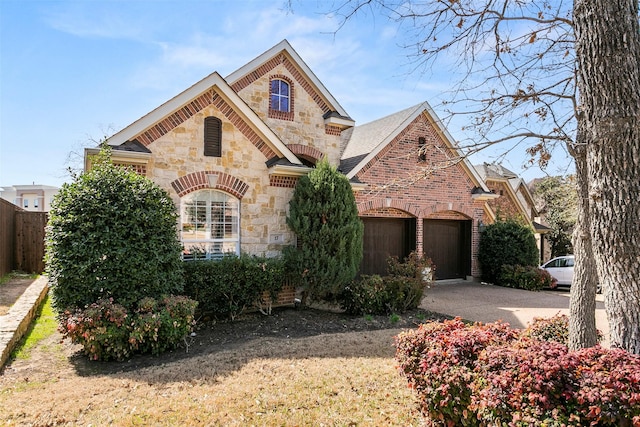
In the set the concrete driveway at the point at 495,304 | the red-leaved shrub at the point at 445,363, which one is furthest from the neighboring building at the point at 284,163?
the red-leaved shrub at the point at 445,363

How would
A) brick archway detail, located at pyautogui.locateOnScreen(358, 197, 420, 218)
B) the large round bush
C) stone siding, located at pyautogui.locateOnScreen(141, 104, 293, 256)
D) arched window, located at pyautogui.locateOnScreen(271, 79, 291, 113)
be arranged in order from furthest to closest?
arched window, located at pyautogui.locateOnScreen(271, 79, 291, 113) < brick archway detail, located at pyautogui.locateOnScreen(358, 197, 420, 218) < stone siding, located at pyautogui.locateOnScreen(141, 104, 293, 256) < the large round bush

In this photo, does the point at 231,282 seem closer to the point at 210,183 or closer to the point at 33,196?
the point at 210,183

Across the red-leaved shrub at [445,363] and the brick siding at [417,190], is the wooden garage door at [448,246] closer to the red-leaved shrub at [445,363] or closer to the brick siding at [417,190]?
the brick siding at [417,190]

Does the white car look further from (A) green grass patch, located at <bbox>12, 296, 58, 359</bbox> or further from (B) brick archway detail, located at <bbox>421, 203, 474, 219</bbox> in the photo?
(A) green grass patch, located at <bbox>12, 296, 58, 359</bbox>

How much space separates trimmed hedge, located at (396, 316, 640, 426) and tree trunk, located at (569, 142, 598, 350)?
930 mm

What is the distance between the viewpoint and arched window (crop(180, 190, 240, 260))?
913 cm

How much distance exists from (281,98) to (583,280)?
34.6 feet

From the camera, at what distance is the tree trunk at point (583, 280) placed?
4.43 m

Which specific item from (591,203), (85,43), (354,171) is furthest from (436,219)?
(85,43)

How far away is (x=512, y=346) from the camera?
3729 millimetres

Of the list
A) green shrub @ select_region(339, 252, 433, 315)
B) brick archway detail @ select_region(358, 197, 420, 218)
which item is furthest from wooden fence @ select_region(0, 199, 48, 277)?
green shrub @ select_region(339, 252, 433, 315)

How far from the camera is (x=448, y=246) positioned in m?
15.4

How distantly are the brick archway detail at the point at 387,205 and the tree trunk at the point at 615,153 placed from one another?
8.89 m

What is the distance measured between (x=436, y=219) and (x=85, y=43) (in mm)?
12170
